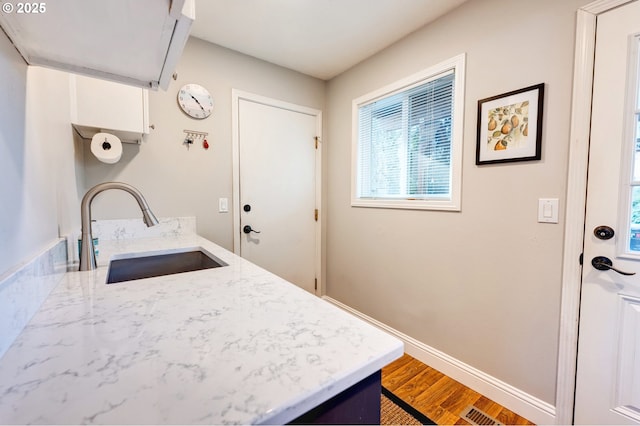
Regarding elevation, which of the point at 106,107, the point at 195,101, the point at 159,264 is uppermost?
the point at 195,101

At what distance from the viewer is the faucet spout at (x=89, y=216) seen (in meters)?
0.98

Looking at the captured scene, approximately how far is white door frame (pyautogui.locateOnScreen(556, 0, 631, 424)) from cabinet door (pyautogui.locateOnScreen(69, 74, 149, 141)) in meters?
2.26

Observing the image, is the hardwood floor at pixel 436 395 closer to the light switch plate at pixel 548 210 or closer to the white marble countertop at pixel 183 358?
the light switch plate at pixel 548 210

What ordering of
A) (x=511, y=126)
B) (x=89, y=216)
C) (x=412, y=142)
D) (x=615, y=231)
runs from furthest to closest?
(x=412, y=142) → (x=511, y=126) → (x=615, y=231) → (x=89, y=216)

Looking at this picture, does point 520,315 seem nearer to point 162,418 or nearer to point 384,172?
point 384,172

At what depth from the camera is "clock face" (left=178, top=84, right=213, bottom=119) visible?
1.97 meters

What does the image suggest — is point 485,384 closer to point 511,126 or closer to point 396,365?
point 396,365

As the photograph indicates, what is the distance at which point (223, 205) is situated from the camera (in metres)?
2.20

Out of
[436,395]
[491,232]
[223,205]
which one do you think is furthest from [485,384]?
[223,205]

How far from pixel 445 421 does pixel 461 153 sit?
1537 millimetres

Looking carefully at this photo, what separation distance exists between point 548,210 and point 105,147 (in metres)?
2.41

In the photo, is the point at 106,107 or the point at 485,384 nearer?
the point at 106,107

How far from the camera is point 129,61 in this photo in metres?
0.76

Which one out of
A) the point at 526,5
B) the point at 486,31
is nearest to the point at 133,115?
the point at 486,31
